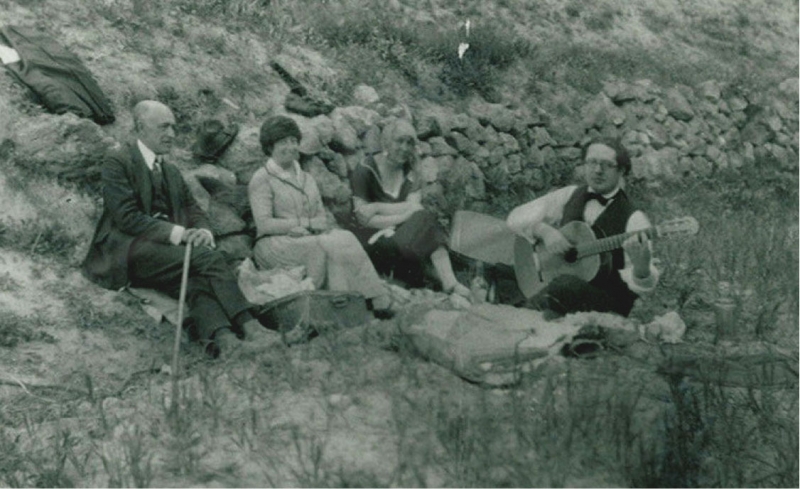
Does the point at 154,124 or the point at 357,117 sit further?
the point at 357,117

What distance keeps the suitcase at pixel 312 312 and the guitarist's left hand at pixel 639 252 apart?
1.53 m

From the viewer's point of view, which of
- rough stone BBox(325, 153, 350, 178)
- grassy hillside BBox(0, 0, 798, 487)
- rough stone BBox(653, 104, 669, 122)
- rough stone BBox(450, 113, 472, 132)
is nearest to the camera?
grassy hillside BBox(0, 0, 798, 487)

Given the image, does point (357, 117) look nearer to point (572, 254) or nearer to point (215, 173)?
point (215, 173)

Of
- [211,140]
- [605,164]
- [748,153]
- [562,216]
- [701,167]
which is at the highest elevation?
[605,164]

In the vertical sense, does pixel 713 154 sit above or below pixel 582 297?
below

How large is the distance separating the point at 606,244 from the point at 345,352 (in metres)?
1.53

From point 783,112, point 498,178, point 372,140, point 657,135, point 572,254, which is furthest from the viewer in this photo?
point 783,112

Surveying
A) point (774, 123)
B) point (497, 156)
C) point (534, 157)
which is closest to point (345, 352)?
point (497, 156)

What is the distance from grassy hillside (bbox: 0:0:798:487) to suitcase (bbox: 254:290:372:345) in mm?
298

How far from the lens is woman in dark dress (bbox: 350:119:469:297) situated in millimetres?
6660

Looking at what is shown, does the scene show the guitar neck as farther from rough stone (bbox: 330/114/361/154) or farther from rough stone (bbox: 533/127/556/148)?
rough stone (bbox: 533/127/556/148)

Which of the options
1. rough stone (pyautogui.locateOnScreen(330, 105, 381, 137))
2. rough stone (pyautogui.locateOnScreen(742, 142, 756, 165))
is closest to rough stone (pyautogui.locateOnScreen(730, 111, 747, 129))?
rough stone (pyautogui.locateOnScreen(742, 142, 756, 165))

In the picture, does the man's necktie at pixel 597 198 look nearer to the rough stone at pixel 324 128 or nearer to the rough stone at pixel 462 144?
the rough stone at pixel 324 128

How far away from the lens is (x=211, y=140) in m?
6.81
